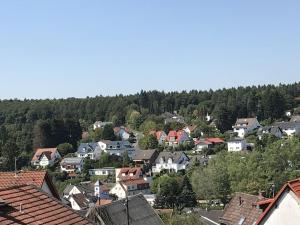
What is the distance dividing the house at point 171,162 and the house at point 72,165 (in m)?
13.7

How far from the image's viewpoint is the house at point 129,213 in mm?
24020

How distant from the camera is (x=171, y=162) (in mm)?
89438

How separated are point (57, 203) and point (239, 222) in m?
16.1

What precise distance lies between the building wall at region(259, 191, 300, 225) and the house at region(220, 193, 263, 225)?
36.1ft

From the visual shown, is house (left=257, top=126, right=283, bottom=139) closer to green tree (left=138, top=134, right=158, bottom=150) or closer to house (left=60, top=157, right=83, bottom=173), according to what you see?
green tree (left=138, top=134, right=158, bottom=150)

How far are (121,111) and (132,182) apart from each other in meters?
94.9

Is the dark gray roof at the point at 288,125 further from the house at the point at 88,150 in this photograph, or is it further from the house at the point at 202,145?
the house at the point at 88,150

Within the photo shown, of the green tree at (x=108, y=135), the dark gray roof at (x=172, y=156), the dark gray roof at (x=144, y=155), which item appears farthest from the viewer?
the green tree at (x=108, y=135)

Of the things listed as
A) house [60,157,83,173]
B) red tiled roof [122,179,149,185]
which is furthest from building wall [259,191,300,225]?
house [60,157,83,173]

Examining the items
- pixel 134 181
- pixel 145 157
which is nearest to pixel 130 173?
pixel 134 181

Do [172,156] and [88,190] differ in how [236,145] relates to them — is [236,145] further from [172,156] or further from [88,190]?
[88,190]

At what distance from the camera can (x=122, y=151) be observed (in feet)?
362

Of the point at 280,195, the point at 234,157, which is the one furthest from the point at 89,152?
the point at 280,195

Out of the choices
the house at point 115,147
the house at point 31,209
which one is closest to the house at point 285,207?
the house at point 31,209
